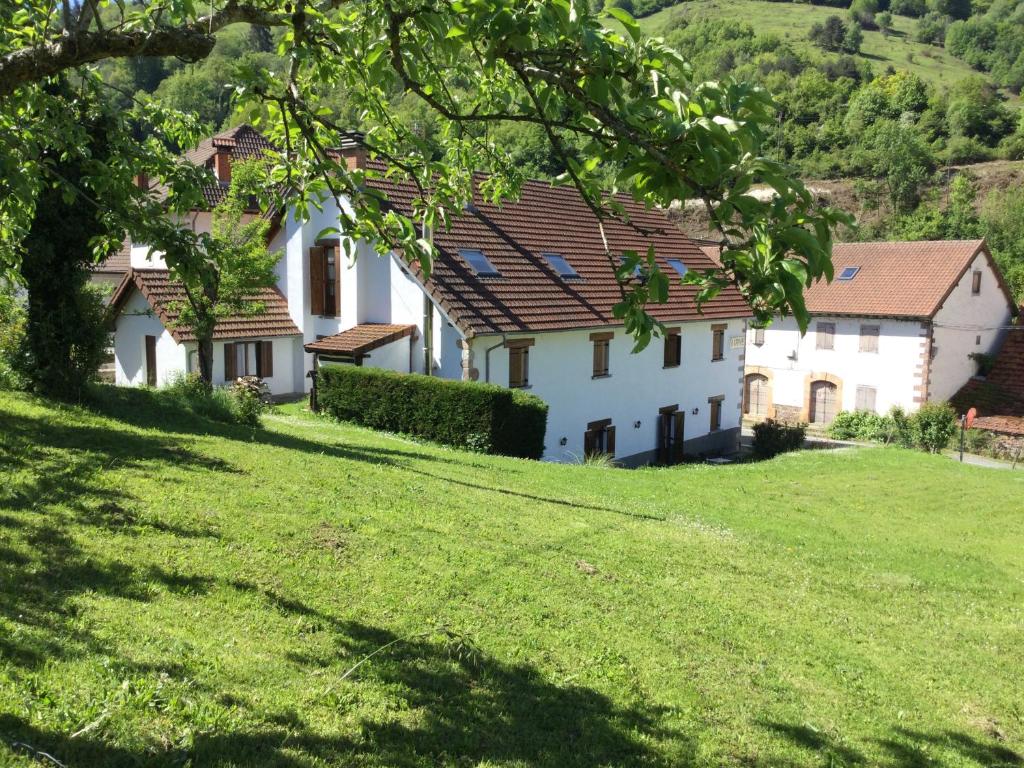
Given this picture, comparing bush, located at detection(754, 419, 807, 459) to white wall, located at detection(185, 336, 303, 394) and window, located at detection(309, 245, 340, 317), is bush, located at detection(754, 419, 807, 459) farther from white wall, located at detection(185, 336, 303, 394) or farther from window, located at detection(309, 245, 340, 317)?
white wall, located at detection(185, 336, 303, 394)

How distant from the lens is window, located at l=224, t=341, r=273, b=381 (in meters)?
25.3

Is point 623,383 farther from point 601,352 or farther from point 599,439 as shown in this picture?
point 599,439

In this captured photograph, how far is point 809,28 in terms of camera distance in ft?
448

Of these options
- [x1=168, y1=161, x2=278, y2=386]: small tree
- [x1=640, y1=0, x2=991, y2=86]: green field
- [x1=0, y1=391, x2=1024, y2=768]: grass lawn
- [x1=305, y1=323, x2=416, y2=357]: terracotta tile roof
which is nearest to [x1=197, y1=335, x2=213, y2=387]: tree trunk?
[x1=168, y1=161, x2=278, y2=386]: small tree

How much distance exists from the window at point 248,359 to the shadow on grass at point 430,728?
20445 mm

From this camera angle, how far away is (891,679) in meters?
7.35

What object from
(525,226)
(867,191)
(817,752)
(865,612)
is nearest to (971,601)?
(865,612)

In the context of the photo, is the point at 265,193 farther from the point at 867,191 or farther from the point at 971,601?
the point at 867,191

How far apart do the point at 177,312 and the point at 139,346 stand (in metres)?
3.40

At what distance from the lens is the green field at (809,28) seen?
115625 mm

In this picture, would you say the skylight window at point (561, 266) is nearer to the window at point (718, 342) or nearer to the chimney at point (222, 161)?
the window at point (718, 342)

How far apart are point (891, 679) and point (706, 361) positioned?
21.1 meters

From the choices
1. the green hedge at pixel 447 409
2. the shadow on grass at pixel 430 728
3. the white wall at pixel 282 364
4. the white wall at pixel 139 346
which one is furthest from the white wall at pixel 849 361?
the shadow on grass at pixel 430 728

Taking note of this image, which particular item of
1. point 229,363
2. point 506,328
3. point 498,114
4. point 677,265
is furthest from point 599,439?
point 498,114
